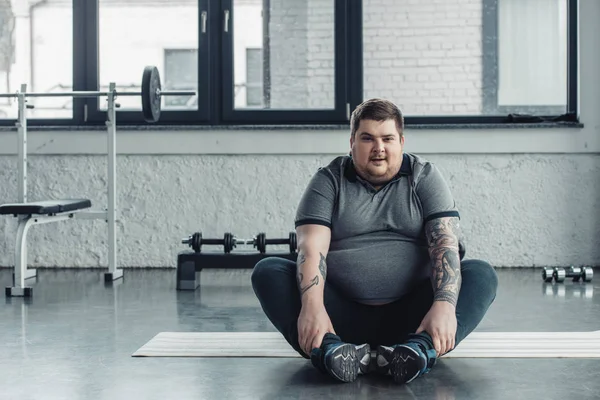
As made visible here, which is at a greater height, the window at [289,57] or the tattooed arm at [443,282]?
the window at [289,57]

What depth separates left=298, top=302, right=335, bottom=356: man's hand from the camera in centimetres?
213

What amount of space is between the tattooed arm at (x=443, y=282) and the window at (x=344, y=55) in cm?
258

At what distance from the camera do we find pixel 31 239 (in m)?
4.84

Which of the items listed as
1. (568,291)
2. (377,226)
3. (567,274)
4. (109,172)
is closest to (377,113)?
(377,226)

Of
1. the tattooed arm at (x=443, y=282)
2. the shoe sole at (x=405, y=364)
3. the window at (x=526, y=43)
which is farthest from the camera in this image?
the window at (x=526, y=43)

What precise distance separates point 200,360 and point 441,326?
731 mm

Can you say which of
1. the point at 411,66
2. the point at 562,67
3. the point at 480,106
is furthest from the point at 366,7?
the point at 562,67

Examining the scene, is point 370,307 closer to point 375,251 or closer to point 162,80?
point 375,251

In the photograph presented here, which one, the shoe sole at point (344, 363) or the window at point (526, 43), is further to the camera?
the window at point (526, 43)

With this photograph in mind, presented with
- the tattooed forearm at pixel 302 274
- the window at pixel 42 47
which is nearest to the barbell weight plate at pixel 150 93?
the window at pixel 42 47

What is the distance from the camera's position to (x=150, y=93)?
13.9 feet

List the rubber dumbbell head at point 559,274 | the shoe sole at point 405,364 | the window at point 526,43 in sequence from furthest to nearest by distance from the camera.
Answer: the window at point 526,43 < the rubber dumbbell head at point 559,274 < the shoe sole at point 405,364

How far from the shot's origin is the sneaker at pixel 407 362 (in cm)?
200

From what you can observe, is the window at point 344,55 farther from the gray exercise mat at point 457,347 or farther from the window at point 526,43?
the gray exercise mat at point 457,347
